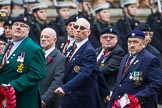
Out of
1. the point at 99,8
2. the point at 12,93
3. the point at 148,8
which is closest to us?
the point at 12,93

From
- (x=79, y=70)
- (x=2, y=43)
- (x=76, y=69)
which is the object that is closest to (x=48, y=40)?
(x=2, y=43)

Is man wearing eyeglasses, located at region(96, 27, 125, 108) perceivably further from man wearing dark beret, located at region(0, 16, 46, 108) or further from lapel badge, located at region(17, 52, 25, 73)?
lapel badge, located at region(17, 52, 25, 73)

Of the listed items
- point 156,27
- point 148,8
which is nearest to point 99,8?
point 156,27

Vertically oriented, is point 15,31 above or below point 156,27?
above

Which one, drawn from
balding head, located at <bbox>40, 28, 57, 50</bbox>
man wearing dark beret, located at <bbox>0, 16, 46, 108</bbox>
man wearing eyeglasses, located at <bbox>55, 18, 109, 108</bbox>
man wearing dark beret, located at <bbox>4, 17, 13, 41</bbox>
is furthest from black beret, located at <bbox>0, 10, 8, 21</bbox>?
man wearing dark beret, located at <bbox>0, 16, 46, 108</bbox>

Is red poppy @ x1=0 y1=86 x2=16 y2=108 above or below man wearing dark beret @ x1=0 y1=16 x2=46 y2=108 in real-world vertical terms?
below

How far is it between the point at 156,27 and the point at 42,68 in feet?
25.2

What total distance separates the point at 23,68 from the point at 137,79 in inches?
62.6

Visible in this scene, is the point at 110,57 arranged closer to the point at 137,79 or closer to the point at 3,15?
the point at 137,79

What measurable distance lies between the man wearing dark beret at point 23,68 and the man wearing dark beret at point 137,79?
115 cm

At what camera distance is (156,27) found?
59.2 feet

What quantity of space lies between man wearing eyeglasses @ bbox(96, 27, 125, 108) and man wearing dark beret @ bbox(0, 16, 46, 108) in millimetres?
2083

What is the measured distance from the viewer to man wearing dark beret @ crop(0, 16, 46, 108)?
Result: 10.6 metres

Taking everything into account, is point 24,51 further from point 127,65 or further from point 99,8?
point 99,8
